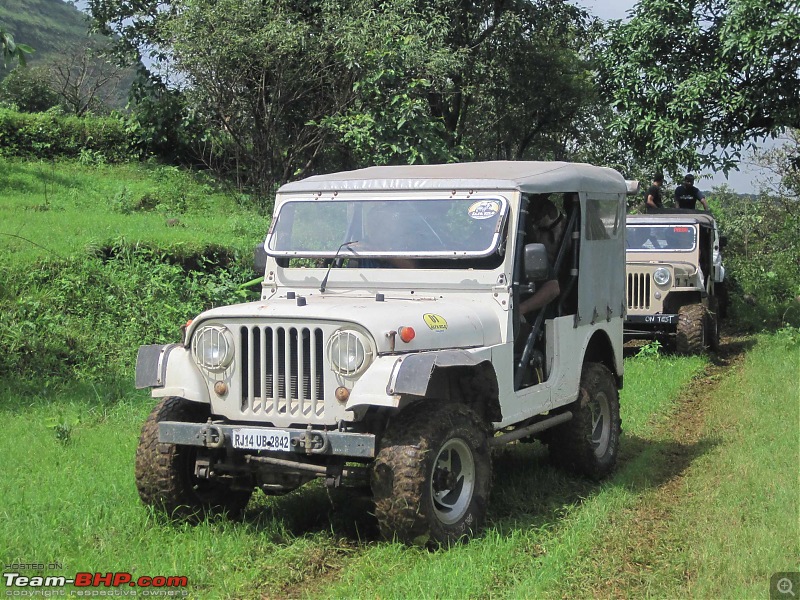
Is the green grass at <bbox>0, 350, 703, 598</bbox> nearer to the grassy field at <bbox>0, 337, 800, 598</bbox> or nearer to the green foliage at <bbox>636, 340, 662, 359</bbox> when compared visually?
the grassy field at <bbox>0, 337, 800, 598</bbox>

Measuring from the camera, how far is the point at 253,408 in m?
5.58

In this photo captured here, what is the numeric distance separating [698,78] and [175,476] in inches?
473

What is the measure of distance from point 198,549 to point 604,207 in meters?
3.90

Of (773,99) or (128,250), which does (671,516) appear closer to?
(128,250)

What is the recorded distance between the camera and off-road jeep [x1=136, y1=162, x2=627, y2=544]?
5.31 m

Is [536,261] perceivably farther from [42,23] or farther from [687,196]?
[42,23]

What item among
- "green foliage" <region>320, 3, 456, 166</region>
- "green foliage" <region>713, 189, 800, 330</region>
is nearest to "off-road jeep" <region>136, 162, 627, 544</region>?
"green foliage" <region>320, 3, 456, 166</region>

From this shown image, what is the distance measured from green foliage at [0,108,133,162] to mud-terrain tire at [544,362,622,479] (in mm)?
13024

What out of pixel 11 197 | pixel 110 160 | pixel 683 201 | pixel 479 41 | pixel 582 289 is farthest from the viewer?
pixel 479 41

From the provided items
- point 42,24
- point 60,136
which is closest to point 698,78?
point 60,136

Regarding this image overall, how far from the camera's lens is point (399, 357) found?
5293mm

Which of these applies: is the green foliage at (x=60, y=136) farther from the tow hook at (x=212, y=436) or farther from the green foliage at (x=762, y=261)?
the tow hook at (x=212, y=436)

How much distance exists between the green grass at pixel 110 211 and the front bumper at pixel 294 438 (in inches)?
250

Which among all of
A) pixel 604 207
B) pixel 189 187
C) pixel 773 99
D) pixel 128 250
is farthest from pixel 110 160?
pixel 604 207
